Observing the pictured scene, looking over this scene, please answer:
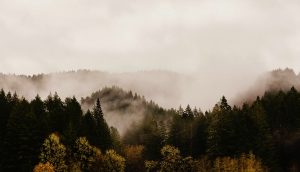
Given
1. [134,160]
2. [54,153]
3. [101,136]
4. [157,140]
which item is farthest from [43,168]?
[157,140]

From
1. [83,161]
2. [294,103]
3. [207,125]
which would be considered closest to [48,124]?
[83,161]

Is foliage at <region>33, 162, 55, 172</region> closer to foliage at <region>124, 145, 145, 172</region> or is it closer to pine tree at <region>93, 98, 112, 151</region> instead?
pine tree at <region>93, 98, 112, 151</region>

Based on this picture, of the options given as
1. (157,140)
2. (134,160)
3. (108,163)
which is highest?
(157,140)

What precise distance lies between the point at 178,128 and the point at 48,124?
56.9 m

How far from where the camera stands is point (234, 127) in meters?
120

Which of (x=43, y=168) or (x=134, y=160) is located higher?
(x=134, y=160)

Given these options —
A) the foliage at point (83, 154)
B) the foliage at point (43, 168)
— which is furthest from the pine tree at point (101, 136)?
Answer: the foliage at point (43, 168)

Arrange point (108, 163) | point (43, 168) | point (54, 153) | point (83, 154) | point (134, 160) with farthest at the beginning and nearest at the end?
point (134, 160)
point (108, 163)
point (83, 154)
point (54, 153)
point (43, 168)

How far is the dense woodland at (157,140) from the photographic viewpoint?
314 ft

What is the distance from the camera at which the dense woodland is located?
95688mm

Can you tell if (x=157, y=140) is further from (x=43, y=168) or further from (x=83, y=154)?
(x=43, y=168)

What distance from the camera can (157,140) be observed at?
15650cm

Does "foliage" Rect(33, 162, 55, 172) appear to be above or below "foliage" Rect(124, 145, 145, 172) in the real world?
below

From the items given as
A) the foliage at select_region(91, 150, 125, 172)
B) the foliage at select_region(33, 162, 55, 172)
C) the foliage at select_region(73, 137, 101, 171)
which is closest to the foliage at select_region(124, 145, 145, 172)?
the foliage at select_region(91, 150, 125, 172)
